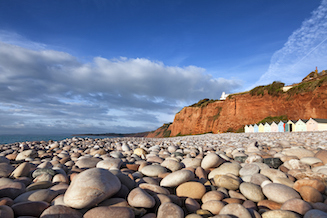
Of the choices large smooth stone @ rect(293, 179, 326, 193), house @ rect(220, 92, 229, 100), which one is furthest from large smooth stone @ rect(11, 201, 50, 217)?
house @ rect(220, 92, 229, 100)

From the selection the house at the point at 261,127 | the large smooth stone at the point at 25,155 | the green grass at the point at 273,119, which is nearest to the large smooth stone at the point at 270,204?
the large smooth stone at the point at 25,155

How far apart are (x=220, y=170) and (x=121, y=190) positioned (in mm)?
1836

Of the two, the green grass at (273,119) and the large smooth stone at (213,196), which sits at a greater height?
the green grass at (273,119)

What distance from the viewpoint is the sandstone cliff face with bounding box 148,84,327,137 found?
89.6 ft

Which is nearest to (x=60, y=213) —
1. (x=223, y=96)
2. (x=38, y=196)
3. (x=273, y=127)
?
A: (x=38, y=196)

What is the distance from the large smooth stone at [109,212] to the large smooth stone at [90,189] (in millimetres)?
121

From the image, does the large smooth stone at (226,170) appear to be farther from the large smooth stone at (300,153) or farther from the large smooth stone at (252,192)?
the large smooth stone at (300,153)

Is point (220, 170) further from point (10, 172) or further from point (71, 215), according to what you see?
point (10, 172)

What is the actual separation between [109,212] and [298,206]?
1908 mm

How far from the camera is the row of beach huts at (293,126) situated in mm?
22562

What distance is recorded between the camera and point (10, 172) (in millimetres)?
3422

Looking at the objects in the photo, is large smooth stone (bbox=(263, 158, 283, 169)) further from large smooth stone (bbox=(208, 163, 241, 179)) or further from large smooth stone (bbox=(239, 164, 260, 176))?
large smooth stone (bbox=(208, 163, 241, 179))

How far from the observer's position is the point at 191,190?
244 cm

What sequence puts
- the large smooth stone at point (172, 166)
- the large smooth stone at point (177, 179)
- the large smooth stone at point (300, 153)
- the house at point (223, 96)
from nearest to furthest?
the large smooth stone at point (177, 179) < the large smooth stone at point (172, 166) < the large smooth stone at point (300, 153) < the house at point (223, 96)
